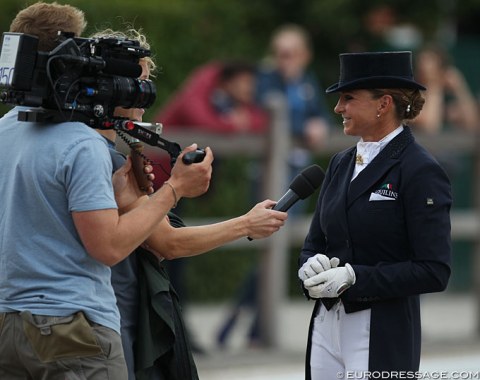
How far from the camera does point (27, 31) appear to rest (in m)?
3.86

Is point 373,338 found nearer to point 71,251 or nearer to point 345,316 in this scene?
point 345,316

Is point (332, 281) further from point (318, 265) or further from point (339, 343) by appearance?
point (339, 343)

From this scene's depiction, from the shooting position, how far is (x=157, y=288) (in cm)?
408

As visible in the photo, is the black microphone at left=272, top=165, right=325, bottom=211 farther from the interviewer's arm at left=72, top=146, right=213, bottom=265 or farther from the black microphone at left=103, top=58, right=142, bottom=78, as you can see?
the black microphone at left=103, top=58, right=142, bottom=78

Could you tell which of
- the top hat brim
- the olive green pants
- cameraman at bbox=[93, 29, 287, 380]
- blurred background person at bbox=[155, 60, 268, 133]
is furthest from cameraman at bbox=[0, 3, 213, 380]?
blurred background person at bbox=[155, 60, 268, 133]

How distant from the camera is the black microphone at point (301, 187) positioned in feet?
14.1

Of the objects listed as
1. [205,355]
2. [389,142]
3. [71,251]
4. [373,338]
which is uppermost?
[389,142]

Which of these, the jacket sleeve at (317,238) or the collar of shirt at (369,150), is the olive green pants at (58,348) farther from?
the collar of shirt at (369,150)

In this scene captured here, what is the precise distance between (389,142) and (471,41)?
8.97 m

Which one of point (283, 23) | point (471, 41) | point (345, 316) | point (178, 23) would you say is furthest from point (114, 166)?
point (471, 41)

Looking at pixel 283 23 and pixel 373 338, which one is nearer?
pixel 373 338

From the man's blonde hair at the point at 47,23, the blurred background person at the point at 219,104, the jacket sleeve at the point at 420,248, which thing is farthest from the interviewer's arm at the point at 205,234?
the blurred background person at the point at 219,104

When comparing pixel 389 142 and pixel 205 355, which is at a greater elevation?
pixel 389 142

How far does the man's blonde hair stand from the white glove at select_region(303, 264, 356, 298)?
1229 millimetres
